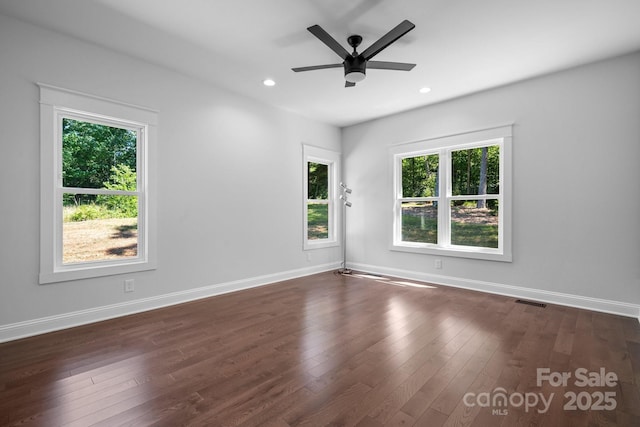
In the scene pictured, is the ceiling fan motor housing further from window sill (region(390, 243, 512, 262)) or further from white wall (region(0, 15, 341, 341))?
window sill (region(390, 243, 512, 262))

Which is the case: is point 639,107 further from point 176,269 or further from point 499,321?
point 176,269

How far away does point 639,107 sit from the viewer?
10.5ft

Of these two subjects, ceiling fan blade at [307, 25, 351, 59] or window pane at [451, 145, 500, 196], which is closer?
ceiling fan blade at [307, 25, 351, 59]

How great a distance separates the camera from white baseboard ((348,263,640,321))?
10.8 ft

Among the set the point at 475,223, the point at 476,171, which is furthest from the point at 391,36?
the point at 475,223

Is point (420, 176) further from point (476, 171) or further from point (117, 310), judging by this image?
point (117, 310)

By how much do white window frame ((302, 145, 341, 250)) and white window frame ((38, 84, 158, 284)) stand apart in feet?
8.07

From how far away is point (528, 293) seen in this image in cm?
387

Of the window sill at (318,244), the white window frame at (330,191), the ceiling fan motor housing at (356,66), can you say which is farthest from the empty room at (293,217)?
the window sill at (318,244)

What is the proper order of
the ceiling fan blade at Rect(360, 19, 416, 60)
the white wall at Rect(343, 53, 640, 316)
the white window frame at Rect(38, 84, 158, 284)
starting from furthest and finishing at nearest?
the white wall at Rect(343, 53, 640, 316)
the white window frame at Rect(38, 84, 158, 284)
the ceiling fan blade at Rect(360, 19, 416, 60)

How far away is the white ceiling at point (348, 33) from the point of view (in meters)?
2.52

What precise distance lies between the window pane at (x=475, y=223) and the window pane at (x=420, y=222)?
297 mm

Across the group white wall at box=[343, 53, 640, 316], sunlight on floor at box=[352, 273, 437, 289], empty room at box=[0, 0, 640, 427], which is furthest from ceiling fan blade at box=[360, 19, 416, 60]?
sunlight on floor at box=[352, 273, 437, 289]

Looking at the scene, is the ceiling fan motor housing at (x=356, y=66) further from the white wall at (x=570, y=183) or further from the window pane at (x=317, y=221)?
the window pane at (x=317, y=221)
